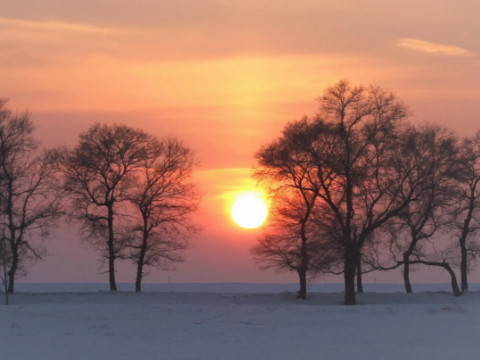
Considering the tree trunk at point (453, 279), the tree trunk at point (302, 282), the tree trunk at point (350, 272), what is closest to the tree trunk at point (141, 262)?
the tree trunk at point (302, 282)

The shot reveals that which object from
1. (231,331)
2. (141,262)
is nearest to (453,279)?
(141,262)

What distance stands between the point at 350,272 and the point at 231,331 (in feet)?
56.2

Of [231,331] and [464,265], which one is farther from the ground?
[464,265]

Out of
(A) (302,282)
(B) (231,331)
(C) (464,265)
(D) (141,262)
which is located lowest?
(B) (231,331)

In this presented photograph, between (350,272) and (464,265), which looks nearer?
(350,272)

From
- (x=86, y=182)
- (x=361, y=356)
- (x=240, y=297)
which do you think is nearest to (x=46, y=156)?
(x=86, y=182)

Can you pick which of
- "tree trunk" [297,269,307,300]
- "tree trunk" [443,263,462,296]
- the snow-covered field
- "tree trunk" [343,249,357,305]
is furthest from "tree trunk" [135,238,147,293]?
"tree trunk" [443,263,462,296]

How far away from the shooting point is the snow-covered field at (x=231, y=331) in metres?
26.8

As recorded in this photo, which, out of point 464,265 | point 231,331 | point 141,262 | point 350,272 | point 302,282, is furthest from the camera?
point 464,265

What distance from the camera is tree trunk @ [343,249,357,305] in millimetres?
47625

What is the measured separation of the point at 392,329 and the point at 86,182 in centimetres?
2640

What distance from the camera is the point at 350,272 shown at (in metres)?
48.6

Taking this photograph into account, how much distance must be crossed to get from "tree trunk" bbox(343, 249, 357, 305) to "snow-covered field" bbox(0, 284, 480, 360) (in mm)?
4362

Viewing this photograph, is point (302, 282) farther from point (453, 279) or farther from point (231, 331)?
point (231, 331)
